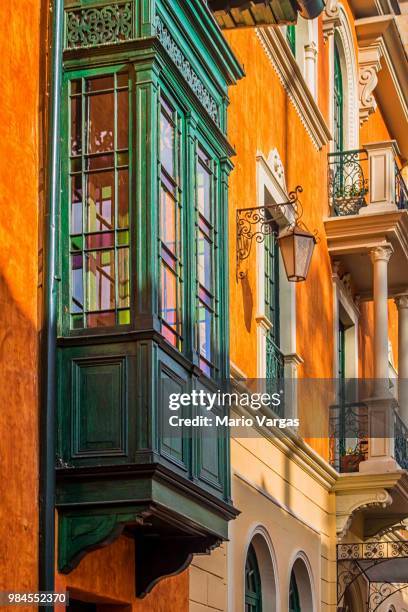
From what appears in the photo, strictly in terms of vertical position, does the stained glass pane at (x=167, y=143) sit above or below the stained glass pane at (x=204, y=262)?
above

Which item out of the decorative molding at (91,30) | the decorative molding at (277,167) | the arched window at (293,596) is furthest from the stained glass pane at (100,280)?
the arched window at (293,596)

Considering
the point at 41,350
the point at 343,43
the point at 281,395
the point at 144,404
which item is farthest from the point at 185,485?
the point at 343,43

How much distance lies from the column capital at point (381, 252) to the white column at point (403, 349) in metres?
2.16

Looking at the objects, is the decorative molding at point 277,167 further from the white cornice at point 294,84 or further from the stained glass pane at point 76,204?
the stained glass pane at point 76,204

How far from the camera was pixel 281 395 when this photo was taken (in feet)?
57.3

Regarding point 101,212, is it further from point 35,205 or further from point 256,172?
point 256,172

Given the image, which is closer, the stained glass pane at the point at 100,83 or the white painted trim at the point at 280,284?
the stained glass pane at the point at 100,83

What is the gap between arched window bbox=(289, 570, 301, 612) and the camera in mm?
17797

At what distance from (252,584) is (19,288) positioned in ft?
22.4

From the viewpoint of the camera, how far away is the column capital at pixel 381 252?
2041 cm

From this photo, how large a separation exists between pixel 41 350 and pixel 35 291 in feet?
1.25

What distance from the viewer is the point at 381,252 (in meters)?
20.4

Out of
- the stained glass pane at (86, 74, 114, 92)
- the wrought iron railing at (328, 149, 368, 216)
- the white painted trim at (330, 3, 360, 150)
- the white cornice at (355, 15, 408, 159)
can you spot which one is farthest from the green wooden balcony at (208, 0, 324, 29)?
the white cornice at (355, 15, 408, 159)

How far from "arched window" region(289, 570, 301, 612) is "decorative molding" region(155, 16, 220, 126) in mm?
6700
